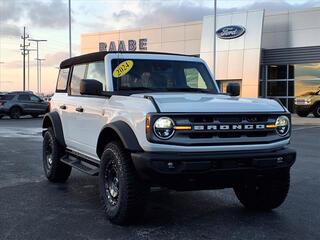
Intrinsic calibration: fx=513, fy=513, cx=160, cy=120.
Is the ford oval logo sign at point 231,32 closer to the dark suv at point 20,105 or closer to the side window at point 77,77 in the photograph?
the dark suv at point 20,105

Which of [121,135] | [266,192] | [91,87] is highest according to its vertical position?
[91,87]

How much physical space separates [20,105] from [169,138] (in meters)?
27.8

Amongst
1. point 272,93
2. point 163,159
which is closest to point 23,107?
point 272,93

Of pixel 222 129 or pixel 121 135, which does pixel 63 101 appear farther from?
pixel 222 129

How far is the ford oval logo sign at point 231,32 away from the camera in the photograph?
3497cm

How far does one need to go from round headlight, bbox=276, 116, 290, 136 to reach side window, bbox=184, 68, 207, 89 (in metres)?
1.67

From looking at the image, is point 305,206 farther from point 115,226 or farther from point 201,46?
point 201,46

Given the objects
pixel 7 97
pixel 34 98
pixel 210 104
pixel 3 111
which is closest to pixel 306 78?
pixel 34 98

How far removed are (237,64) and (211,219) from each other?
30077 millimetres

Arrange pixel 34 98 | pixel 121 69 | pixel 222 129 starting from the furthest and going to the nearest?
1. pixel 34 98
2. pixel 121 69
3. pixel 222 129

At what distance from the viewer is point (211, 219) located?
607 cm

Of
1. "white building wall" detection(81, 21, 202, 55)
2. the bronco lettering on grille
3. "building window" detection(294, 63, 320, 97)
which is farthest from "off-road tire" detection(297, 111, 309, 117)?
the bronco lettering on grille

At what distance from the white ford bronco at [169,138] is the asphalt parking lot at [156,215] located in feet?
0.93

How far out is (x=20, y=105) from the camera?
104 ft
